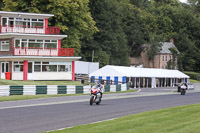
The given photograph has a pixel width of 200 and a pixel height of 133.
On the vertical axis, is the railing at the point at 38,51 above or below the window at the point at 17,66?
above

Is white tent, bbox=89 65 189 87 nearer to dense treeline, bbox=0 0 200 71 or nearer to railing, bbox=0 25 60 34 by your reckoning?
dense treeline, bbox=0 0 200 71

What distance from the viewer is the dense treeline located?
60.0 meters

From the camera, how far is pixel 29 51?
49438 millimetres

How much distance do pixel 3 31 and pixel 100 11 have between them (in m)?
36.0

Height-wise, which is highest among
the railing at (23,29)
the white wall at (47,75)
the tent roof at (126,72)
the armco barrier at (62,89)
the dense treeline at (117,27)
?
the dense treeline at (117,27)

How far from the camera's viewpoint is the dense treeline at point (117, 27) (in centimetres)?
6003

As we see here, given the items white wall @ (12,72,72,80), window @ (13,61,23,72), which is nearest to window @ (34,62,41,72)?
white wall @ (12,72,72,80)

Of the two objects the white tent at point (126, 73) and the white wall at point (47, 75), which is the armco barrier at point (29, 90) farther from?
the white tent at point (126, 73)

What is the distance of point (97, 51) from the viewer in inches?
3216

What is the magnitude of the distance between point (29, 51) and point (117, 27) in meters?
44.6

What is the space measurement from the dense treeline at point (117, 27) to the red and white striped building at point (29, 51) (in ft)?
24.0

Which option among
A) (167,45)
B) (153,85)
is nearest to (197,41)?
(167,45)

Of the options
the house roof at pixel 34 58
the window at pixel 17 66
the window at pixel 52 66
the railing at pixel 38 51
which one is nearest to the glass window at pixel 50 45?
the railing at pixel 38 51

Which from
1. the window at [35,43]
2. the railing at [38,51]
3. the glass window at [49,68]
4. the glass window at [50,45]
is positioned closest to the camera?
the railing at [38,51]
